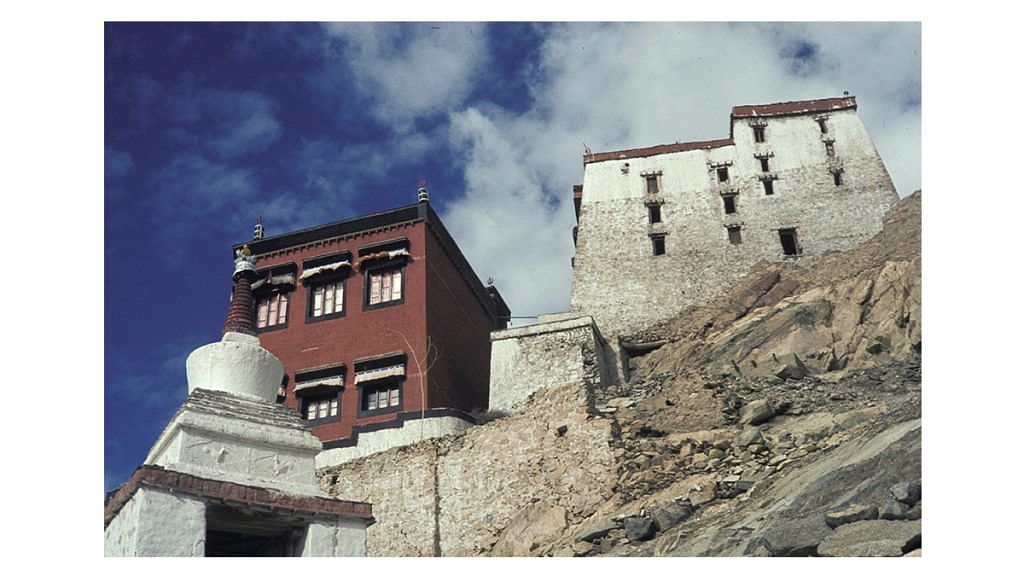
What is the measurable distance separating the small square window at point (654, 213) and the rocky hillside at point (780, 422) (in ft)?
13.2

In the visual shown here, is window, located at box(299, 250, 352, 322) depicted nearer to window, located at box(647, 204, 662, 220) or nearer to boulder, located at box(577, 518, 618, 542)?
window, located at box(647, 204, 662, 220)

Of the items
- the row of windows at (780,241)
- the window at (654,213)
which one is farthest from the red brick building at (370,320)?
the window at (654,213)

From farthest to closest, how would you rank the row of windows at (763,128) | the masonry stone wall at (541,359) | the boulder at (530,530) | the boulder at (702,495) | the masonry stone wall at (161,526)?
the row of windows at (763,128) < the masonry stone wall at (541,359) < the boulder at (530,530) < the boulder at (702,495) < the masonry stone wall at (161,526)

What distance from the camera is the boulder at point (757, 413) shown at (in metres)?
21.2

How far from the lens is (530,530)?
848 inches

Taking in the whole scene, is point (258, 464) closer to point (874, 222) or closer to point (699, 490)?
point (699, 490)

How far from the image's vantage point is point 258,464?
13711 mm

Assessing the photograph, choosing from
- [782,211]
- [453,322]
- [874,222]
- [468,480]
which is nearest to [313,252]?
[453,322]

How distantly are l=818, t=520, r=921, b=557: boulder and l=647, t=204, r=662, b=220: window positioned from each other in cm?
2204

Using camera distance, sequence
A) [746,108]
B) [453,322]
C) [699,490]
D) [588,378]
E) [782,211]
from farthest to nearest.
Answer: [746,108] < [782,211] < [453,322] < [588,378] < [699,490]

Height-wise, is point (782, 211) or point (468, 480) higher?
point (782, 211)

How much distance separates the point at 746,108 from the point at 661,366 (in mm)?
11717

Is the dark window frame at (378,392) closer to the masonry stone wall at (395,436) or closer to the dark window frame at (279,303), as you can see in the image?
the masonry stone wall at (395,436)

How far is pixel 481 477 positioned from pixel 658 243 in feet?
41.9
